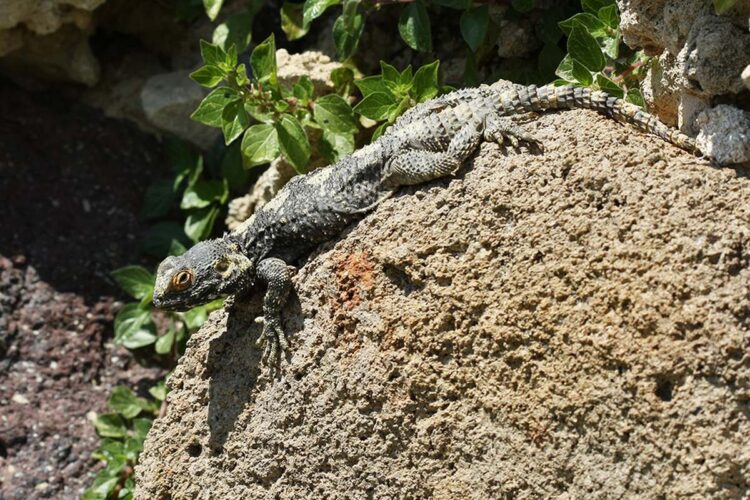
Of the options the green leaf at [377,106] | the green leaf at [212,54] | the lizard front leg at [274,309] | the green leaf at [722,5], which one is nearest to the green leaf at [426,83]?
the green leaf at [377,106]

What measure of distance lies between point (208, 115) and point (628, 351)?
3.10 meters

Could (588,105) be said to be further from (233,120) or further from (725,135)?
(233,120)

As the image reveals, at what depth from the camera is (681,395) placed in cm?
380

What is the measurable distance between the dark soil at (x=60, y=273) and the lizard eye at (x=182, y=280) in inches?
81.7

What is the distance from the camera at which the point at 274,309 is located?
4.96 meters

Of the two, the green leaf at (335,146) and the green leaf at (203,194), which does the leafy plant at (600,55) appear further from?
the green leaf at (203,194)

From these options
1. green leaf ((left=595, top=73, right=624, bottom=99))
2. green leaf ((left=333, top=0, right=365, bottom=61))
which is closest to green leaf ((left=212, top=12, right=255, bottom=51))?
green leaf ((left=333, top=0, right=365, bottom=61))

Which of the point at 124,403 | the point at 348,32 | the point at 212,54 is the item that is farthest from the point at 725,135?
the point at 124,403

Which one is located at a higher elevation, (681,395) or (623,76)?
(623,76)

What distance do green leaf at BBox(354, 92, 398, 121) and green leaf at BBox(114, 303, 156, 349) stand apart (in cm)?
242

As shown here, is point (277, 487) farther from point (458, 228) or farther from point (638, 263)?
point (638, 263)

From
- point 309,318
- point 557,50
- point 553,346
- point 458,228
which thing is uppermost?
point 557,50

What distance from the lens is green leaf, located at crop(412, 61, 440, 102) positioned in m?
5.55

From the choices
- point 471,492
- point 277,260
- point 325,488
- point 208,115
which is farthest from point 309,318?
point 208,115
